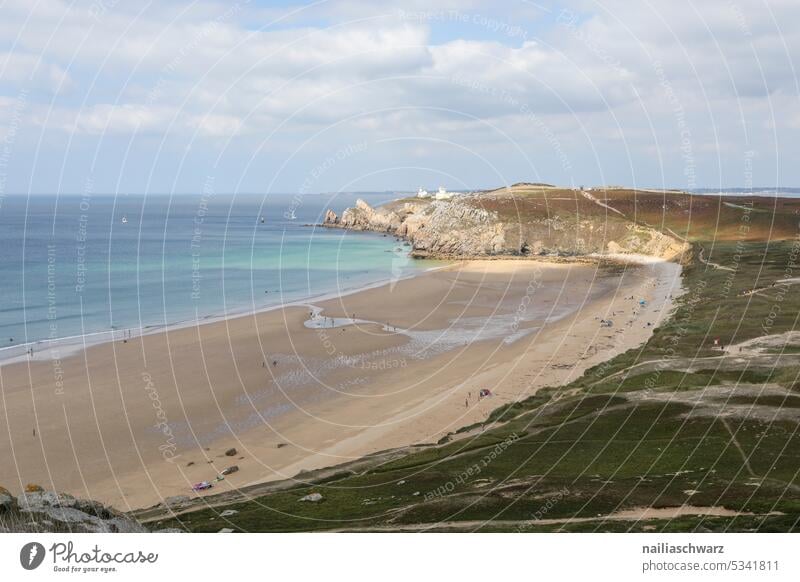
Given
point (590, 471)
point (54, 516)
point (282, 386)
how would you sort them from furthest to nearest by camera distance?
1. point (282, 386)
2. point (590, 471)
3. point (54, 516)

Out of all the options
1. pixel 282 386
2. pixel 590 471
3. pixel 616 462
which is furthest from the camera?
pixel 282 386

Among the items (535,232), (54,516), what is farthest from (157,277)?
(54,516)

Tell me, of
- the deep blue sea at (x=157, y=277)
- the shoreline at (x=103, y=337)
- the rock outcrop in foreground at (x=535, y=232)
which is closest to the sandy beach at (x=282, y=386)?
the shoreline at (x=103, y=337)

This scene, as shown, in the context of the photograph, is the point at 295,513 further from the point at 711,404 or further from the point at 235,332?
the point at 235,332

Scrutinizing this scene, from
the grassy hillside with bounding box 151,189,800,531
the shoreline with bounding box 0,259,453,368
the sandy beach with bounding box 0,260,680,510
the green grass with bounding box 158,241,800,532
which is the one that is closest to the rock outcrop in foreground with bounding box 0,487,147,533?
the green grass with bounding box 158,241,800,532

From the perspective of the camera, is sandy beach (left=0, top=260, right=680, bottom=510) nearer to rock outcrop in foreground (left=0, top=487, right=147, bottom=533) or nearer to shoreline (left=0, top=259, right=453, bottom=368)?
shoreline (left=0, top=259, right=453, bottom=368)

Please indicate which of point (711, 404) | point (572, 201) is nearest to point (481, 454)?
point (711, 404)

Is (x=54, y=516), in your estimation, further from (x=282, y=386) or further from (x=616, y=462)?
(x=282, y=386)
